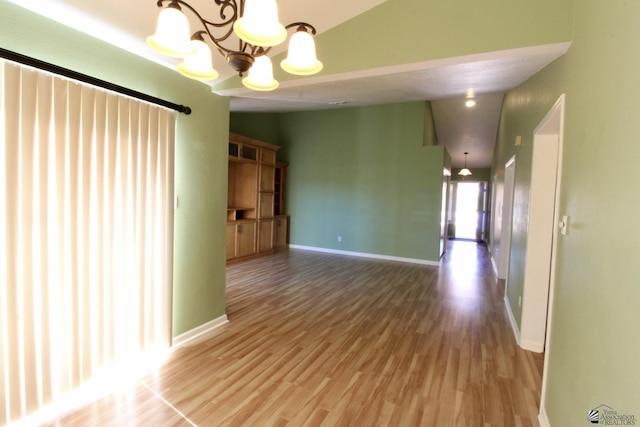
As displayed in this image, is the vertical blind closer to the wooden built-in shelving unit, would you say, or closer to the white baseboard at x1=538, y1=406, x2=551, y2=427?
the white baseboard at x1=538, y1=406, x2=551, y2=427

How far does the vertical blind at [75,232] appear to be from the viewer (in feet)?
5.83

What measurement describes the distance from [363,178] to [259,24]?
6.16 m

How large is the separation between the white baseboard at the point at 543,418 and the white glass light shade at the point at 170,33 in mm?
2827

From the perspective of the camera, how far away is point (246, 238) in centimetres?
660

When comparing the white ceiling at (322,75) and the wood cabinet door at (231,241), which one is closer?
the white ceiling at (322,75)

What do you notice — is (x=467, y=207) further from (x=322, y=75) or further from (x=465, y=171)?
(x=322, y=75)

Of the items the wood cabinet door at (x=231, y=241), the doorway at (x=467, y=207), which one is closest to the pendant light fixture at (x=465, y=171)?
the doorway at (x=467, y=207)

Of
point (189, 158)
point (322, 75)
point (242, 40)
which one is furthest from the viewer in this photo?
point (189, 158)

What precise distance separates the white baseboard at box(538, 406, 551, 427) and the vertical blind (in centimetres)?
281

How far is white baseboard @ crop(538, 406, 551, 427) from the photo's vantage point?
1.93 meters

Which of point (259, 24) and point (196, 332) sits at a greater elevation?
point (259, 24)

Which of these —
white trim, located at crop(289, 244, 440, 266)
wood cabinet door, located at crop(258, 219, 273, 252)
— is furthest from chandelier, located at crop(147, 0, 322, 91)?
white trim, located at crop(289, 244, 440, 266)

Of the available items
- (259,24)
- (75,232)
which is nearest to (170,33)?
(259,24)
